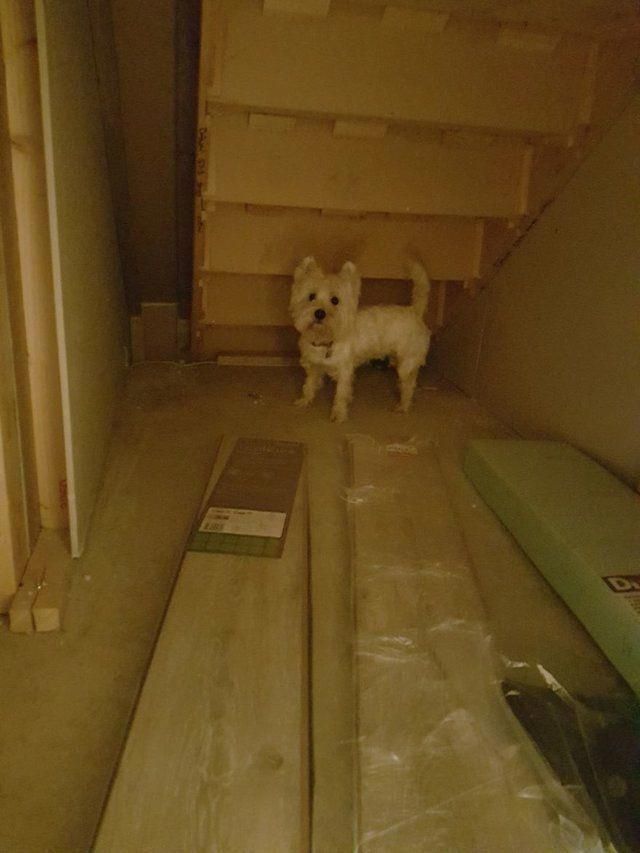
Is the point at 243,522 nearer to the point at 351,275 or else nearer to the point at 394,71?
the point at 351,275

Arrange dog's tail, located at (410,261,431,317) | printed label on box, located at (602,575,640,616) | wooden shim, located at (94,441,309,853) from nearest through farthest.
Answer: wooden shim, located at (94,441,309,853), printed label on box, located at (602,575,640,616), dog's tail, located at (410,261,431,317)

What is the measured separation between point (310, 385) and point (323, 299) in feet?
1.49

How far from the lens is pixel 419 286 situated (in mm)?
2473

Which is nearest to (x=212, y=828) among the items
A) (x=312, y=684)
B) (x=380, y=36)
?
(x=312, y=684)

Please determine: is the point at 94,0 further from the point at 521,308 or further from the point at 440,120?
the point at 521,308

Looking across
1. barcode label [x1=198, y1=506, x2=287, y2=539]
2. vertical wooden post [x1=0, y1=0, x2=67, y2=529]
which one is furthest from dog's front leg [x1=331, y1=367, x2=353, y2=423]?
vertical wooden post [x1=0, y1=0, x2=67, y2=529]

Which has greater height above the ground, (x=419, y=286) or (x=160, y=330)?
(x=419, y=286)

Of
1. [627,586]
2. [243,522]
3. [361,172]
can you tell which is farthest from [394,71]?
[627,586]

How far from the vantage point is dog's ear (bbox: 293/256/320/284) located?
2215mm

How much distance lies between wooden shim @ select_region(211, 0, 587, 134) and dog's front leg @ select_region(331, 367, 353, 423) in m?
0.94

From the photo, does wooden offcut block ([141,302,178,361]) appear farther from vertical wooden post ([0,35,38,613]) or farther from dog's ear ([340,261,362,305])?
vertical wooden post ([0,35,38,613])

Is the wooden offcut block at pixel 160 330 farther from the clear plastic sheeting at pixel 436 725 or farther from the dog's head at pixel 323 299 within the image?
the clear plastic sheeting at pixel 436 725

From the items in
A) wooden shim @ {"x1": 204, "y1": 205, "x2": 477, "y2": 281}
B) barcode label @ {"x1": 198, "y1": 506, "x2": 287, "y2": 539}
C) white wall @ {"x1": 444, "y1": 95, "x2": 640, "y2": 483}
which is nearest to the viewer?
barcode label @ {"x1": 198, "y1": 506, "x2": 287, "y2": 539}

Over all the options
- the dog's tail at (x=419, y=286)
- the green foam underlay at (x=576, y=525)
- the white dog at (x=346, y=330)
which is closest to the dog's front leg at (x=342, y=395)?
the white dog at (x=346, y=330)
